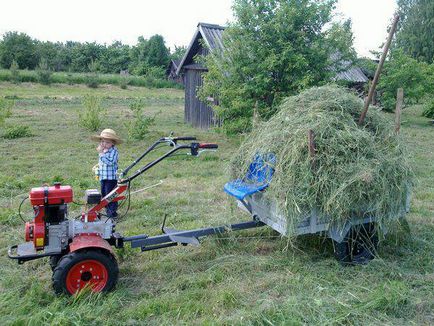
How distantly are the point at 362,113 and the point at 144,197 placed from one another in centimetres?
422

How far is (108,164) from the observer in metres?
6.56

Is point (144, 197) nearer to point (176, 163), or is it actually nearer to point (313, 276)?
point (176, 163)

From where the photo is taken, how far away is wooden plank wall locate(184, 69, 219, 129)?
18141mm

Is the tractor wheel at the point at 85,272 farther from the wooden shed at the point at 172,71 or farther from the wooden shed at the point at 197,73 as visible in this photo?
the wooden shed at the point at 172,71

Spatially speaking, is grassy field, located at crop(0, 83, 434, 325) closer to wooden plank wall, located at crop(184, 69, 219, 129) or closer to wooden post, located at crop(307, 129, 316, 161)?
wooden post, located at crop(307, 129, 316, 161)

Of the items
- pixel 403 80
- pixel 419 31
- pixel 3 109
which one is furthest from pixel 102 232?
pixel 419 31

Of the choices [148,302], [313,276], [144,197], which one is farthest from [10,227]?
[313,276]

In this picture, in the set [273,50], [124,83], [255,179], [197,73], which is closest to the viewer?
[255,179]

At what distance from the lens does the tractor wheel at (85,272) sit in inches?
162

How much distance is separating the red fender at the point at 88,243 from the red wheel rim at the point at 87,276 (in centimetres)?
14

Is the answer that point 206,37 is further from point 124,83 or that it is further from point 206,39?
point 124,83

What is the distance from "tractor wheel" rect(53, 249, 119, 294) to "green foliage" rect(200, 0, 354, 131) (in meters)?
8.11

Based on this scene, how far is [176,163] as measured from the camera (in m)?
10.8

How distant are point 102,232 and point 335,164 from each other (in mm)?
2539
